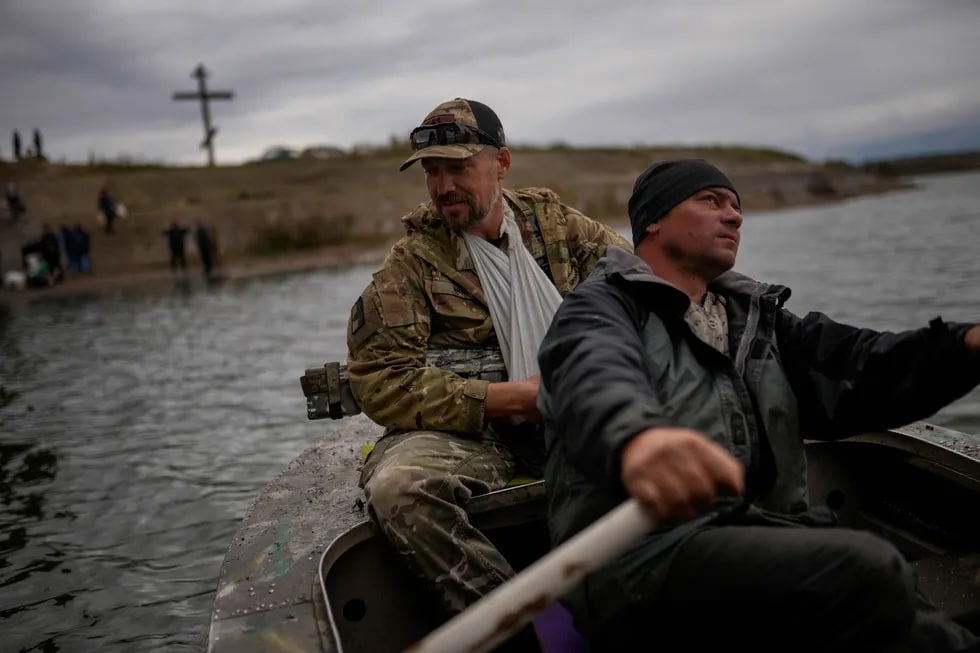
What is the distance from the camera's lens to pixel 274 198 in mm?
38281

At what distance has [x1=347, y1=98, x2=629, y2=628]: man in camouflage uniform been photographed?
2713 mm

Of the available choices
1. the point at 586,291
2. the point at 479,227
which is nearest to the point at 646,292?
the point at 586,291

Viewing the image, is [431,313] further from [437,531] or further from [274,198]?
[274,198]

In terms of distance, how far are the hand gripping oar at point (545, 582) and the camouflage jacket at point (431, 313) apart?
160 cm

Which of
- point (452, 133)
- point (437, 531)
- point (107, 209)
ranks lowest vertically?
point (437, 531)

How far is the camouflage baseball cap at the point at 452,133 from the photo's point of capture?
3430 mm

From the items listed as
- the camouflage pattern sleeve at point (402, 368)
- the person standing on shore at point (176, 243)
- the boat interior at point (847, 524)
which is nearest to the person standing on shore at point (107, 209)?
the person standing on shore at point (176, 243)

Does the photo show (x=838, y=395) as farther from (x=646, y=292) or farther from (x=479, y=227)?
(x=479, y=227)

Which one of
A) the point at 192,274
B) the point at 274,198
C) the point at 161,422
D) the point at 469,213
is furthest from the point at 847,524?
the point at 274,198

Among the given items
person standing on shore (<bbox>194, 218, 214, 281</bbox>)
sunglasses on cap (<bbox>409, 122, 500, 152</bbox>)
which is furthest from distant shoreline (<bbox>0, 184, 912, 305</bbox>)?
sunglasses on cap (<bbox>409, 122, 500, 152</bbox>)

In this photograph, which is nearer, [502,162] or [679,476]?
[679,476]

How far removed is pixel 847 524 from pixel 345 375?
6.71 ft

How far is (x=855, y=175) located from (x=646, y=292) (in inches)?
2834

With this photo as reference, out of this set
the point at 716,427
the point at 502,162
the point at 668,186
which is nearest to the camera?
the point at 716,427
